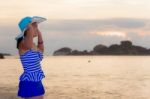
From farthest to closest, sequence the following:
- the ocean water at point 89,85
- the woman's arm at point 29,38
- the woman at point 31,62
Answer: the ocean water at point 89,85, the woman at point 31,62, the woman's arm at point 29,38

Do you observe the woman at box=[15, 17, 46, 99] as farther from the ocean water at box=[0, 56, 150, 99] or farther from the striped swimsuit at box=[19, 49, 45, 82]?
the ocean water at box=[0, 56, 150, 99]

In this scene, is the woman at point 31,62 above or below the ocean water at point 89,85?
above

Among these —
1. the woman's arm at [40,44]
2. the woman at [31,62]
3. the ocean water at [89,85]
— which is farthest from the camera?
the ocean water at [89,85]

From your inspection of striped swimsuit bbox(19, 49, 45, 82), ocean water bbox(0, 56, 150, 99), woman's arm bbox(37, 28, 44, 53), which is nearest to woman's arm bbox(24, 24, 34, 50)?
striped swimsuit bbox(19, 49, 45, 82)

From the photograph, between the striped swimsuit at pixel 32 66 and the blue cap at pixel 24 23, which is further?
the striped swimsuit at pixel 32 66

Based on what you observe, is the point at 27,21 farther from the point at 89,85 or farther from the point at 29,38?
the point at 89,85

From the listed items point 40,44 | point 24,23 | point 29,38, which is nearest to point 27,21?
point 24,23

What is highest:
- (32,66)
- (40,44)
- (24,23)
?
(24,23)

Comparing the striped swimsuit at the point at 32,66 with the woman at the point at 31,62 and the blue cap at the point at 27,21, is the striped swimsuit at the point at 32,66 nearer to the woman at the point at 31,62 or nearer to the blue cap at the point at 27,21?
the woman at the point at 31,62

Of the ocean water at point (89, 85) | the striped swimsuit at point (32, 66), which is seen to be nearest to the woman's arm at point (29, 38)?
the striped swimsuit at point (32, 66)

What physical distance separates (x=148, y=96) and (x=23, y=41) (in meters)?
15.3

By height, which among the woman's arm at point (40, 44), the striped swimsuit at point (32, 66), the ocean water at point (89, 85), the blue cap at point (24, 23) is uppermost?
the blue cap at point (24, 23)

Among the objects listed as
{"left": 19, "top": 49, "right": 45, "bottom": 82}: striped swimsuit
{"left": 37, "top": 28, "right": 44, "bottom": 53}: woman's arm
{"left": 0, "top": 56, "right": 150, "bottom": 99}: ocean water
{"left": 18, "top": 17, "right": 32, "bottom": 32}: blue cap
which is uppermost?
{"left": 18, "top": 17, "right": 32, "bottom": 32}: blue cap

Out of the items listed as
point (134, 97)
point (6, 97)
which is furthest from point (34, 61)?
point (134, 97)
